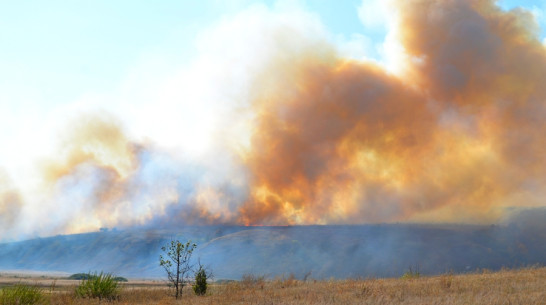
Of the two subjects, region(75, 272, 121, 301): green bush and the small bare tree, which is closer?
region(75, 272, 121, 301): green bush

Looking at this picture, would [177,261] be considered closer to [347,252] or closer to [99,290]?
[99,290]

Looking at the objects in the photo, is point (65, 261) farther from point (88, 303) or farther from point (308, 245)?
point (88, 303)

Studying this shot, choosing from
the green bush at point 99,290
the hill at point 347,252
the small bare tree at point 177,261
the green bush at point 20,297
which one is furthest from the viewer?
the hill at point 347,252

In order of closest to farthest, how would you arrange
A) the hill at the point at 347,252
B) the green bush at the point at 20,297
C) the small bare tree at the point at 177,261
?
the green bush at the point at 20,297
the small bare tree at the point at 177,261
the hill at the point at 347,252

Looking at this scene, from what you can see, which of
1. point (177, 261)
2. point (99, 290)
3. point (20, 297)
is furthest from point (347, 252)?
point (20, 297)

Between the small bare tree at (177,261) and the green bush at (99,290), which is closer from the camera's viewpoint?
the green bush at (99,290)

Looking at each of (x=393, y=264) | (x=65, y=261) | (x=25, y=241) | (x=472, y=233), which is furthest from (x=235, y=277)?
(x=25, y=241)

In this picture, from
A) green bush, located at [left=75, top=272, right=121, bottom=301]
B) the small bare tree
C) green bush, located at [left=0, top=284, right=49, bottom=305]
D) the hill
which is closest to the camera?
green bush, located at [left=0, top=284, right=49, bottom=305]

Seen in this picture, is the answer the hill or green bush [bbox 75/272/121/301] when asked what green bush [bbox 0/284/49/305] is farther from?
the hill

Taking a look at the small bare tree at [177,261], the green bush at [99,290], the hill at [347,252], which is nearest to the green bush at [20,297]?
the green bush at [99,290]

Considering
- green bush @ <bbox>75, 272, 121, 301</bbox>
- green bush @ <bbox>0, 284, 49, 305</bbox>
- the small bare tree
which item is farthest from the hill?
green bush @ <bbox>0, 284, 49, 305</bbox>

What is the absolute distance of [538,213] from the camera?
11669 centimetres

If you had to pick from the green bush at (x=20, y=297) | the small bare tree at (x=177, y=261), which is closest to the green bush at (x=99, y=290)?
the small bare tree at (x=177, y=261)

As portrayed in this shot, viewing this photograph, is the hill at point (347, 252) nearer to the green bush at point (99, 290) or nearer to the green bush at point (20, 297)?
the green bush at point (99, 290)
